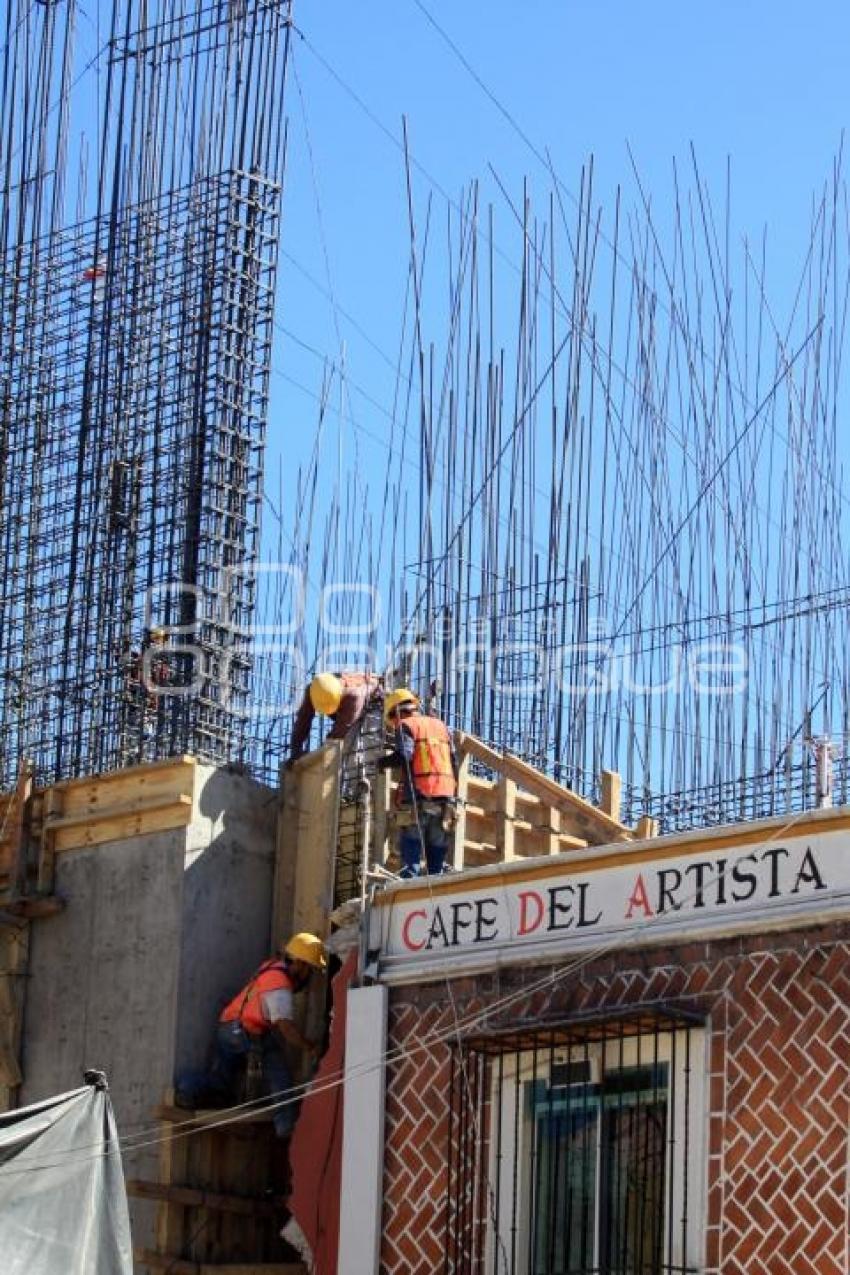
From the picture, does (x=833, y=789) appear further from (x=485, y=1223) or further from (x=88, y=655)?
(x=88, y=655)

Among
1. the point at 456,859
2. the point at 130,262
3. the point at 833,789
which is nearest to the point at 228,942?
the point at 456,859

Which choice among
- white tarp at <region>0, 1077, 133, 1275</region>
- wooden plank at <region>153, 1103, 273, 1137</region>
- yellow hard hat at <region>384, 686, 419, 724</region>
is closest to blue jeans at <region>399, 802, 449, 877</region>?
yellow hard hat at <region>384, 686, 419, 724</region>

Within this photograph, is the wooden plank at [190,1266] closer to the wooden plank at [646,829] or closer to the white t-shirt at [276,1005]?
the white t-shirt at [276,1005]

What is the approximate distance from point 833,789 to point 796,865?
14.5ft

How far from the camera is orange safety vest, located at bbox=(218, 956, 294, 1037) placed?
19375 millimetres

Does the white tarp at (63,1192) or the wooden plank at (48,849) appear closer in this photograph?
the white tarp at (63,1192)

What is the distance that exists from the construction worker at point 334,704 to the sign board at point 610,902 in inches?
122

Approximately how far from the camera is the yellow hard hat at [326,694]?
2147 centimetres

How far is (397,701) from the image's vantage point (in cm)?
2092

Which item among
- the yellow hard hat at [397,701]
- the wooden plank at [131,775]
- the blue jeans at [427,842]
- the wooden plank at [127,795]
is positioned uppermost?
the yellow hard hat at [397,701]

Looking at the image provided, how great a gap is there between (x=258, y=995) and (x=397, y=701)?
9.43 feet

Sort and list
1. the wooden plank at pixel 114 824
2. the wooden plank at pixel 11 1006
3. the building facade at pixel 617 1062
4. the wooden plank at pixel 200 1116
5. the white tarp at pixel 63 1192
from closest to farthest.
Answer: the white tarp at pixel 63 1192 → the building facade at pixel 617 1062 → the wooden plank at pixel 200 1116 → the wooden plank at pixel 114 824 → the wooden plank at pixel 11 1006

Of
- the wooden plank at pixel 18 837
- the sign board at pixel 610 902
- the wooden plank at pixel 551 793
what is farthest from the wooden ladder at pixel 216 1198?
the wooden plank at pixel 551 793

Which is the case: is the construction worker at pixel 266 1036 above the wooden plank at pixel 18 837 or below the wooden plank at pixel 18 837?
below
